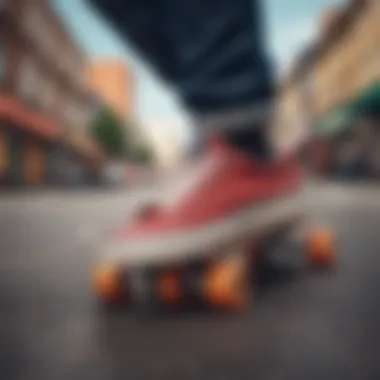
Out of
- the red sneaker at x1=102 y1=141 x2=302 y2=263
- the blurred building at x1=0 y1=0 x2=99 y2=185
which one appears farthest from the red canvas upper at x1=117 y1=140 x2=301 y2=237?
the blurred building at x1=0 y1=0 x2=99 y2=185

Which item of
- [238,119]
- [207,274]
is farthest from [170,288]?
[238,119]

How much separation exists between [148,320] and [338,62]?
0.23 metres

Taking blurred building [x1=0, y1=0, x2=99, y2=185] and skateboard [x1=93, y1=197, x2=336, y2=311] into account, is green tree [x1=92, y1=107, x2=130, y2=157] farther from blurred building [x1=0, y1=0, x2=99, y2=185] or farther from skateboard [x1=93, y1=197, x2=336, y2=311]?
skateboard [x1=93, y1=197, x2=336, y2=311]

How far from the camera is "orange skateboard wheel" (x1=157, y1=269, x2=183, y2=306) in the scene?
1.88ft

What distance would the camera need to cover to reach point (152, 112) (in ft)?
1.40

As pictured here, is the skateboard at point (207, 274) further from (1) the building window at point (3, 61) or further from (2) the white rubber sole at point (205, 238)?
(1) the building window at point (3, 61)

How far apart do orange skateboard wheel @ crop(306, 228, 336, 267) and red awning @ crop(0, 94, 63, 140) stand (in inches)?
7.6

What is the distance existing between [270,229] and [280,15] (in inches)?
9.0

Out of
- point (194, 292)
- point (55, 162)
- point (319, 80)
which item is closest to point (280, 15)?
point (319, 80)

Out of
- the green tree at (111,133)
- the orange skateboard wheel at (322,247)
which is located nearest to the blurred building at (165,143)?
the green tree at (111,133)

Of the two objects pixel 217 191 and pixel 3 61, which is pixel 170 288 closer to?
pixel 217 191

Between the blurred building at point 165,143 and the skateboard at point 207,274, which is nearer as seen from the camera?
the blurred building at point 165,143

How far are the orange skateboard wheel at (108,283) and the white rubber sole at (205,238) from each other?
11 mm

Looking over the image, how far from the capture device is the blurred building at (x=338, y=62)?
407mm
